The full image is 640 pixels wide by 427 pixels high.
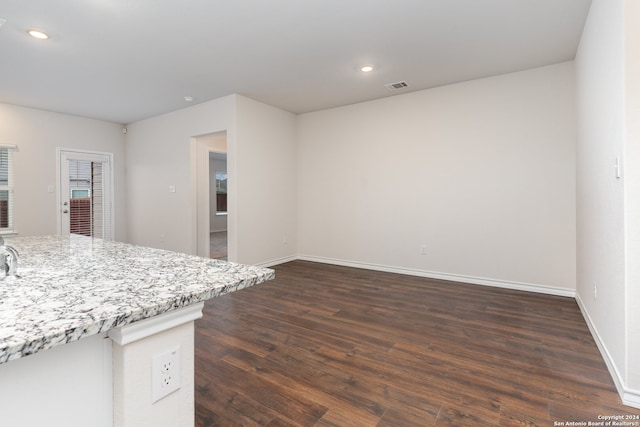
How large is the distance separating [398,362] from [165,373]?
1.69 metres

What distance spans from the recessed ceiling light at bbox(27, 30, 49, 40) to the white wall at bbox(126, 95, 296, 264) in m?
2.03

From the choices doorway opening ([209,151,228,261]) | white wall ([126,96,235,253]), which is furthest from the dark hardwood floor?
doorway opening ([209,151,228,261])

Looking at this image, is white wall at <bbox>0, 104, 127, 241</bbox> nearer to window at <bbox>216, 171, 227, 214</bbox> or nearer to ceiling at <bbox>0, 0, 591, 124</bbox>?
ceiling at <bbox>0, 0, 591, 124</bbox>

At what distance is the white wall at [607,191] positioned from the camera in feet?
5.46

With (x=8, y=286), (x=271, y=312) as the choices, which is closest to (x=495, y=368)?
(x=271, y=312)

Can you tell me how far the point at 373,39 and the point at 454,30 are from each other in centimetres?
71

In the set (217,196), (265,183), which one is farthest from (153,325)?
(217,196)

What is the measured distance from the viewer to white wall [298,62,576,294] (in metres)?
3.50

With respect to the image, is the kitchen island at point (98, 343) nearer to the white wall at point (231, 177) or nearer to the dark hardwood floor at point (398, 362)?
the dark hardwood floor at point (398, 362)

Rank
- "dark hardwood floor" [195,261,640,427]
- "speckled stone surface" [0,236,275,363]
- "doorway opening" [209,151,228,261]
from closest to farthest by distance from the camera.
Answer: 1. "speckled stone surface" [0,236,275,363]
2. "dark hardwood floor" [195,261,640,427]
3. "doorway opening" [209,151,228,261]

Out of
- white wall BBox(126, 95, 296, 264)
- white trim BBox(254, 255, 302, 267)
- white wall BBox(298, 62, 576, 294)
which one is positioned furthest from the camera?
white trim BBox(254, 255, 302, 267)

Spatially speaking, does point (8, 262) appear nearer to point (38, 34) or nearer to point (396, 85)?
point (38, 34)

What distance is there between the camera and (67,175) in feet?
18.1

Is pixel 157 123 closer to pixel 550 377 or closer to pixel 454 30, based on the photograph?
pixel 454 30
